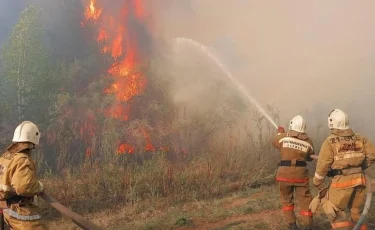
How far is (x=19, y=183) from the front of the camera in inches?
153

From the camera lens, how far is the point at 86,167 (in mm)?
9422

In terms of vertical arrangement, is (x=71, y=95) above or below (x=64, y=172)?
above

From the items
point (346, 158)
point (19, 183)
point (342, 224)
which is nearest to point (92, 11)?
point (19, 183)

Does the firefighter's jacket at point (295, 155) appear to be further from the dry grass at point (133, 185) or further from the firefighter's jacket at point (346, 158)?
the dry grass at point (133, 185)

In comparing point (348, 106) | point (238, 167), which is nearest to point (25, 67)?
point (238, 167)

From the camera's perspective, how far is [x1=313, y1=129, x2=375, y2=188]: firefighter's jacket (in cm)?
514

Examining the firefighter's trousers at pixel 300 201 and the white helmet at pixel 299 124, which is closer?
the firefighter's trousers at pixel 300 201

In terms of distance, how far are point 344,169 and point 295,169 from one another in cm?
109

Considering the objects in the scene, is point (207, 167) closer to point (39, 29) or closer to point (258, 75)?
point (258, 75)

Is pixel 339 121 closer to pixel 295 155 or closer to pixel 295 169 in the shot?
pixel 295 155

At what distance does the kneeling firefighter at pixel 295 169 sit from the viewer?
20.2 feet

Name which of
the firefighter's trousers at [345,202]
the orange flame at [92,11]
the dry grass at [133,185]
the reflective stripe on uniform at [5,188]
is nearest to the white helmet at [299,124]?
the firefighter's trousers at [345,202]

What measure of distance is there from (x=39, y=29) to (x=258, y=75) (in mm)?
11569

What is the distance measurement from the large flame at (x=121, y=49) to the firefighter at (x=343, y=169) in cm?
Result: 1125
